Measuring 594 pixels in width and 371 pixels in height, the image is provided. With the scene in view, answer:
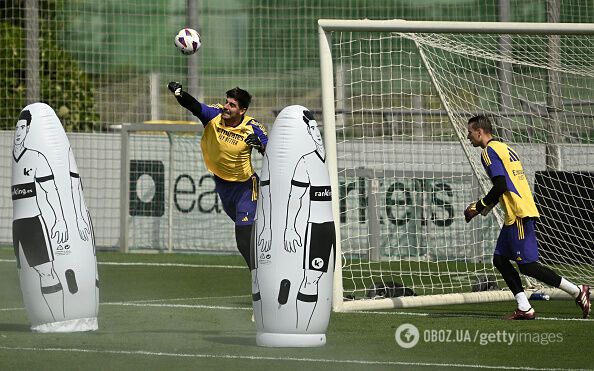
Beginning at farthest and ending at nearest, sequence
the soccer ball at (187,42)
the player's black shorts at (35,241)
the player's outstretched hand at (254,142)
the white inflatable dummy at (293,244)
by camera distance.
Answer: the soccer ball at (187,42) < the player's outstretched hand at (254,142) < the player's black shorts at (35,241) < the white inflatable dummy at (293,244)

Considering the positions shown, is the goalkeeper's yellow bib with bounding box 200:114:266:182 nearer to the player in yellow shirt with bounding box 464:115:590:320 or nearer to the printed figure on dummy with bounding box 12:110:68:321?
the player in yellow shirt with bounding box 464:115:590:320

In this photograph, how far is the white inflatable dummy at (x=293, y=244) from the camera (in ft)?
32.4

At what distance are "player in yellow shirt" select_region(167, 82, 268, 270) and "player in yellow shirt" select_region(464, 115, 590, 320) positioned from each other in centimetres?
190

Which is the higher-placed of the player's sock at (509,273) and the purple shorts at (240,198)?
the purple shorts at (240,198)

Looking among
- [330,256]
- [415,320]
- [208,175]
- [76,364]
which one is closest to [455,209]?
[208,175]

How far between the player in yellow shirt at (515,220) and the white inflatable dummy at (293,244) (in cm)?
243

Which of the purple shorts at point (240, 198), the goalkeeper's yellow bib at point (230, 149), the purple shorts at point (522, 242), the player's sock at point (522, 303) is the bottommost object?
the player's sock at point (522, 303)

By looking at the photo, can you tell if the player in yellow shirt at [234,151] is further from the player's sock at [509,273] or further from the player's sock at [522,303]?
the player's sock at [522,303]

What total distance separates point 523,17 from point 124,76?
280 inches

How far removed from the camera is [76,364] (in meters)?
9.09

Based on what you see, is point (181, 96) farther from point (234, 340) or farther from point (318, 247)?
point (318, 247)

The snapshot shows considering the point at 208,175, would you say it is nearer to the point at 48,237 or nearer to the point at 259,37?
the point at 259,37

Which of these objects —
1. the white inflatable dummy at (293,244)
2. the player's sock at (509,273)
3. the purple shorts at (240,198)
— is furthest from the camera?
the purple shorts at (240,198)

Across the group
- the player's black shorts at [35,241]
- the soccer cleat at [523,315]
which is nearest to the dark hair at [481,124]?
the soccer cleat at [523,315]
